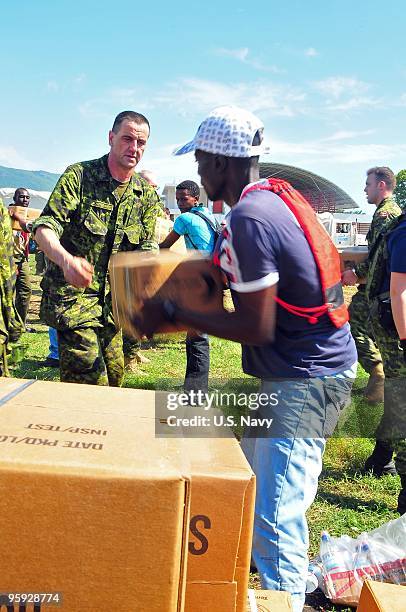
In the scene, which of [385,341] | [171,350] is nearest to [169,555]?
[385,341]

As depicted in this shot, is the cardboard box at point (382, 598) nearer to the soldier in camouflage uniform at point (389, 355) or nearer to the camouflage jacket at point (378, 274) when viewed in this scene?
the soldier in camouflage uniform at point (389, 355)

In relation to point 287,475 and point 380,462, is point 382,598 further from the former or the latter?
point 380,462

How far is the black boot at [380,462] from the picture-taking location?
374cm

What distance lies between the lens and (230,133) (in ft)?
6.25

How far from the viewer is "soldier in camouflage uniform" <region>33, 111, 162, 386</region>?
3418mm

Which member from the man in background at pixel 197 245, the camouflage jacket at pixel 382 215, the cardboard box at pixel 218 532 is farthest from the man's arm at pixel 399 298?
the man in background at pixel 197 245

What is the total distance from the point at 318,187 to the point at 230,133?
49.3 metres

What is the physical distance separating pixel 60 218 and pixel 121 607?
2.66 metres

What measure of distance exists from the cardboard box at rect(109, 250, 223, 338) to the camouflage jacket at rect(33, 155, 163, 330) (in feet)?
5.05

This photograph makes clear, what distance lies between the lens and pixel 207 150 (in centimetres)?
193

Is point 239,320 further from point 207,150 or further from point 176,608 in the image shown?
point 176,608

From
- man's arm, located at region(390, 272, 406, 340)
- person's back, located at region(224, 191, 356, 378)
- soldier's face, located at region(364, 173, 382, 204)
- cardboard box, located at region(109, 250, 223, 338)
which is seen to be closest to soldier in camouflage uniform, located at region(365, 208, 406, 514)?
man's arm, located at region(390, 272, 406, 340)

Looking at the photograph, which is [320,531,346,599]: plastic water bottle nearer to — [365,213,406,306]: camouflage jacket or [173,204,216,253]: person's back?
[365,213,406,306]: camouflage jacket

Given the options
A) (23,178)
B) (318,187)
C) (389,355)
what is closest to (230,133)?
(389,355)
